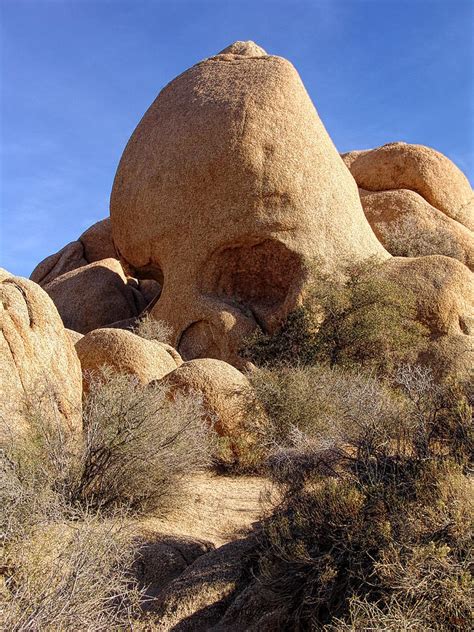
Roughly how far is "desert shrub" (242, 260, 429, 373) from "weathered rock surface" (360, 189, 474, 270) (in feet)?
15.3

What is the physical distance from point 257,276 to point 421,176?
8842mm

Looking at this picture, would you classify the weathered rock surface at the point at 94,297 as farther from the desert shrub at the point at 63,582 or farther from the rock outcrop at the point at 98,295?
the desert shrub at the point at 63,582

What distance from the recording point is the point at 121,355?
35.2ft

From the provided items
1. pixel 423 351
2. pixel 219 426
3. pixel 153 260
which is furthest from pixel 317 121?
pixel 219 426

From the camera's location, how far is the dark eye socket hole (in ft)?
50.4

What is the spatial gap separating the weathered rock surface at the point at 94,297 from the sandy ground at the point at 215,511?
1055cm

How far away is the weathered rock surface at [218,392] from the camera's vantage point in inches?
377

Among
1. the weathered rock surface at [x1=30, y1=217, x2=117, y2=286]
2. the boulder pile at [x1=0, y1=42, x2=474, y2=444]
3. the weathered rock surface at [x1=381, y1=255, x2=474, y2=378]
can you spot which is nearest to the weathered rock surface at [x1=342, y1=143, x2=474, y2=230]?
the boulder pile at [x1=0, y1=42, x2=474, y2=444]

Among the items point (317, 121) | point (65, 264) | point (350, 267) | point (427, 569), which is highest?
point (317, 121)

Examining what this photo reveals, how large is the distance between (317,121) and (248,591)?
14.2 meters

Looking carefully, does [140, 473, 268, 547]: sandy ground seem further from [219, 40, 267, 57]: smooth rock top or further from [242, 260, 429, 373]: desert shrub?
[219, 40, 267, 57]: smooth rock top

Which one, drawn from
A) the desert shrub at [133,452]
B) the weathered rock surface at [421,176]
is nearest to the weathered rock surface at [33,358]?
the desert shrub at [133,452]

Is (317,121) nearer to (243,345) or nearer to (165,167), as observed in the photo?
(165,167)

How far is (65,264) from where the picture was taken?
23297 millimetres
